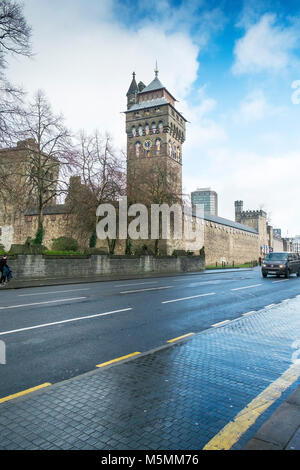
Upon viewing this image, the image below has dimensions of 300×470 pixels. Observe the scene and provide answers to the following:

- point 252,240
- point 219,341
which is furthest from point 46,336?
point 252,240

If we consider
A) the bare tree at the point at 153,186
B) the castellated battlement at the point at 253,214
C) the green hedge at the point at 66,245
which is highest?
the castellated battlement at the point at 253,214

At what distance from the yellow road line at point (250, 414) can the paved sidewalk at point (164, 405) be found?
0.02 metres

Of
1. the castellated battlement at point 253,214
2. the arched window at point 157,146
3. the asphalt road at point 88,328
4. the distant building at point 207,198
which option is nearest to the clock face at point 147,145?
the arched window at point 157,146

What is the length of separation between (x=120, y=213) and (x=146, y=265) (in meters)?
5.69

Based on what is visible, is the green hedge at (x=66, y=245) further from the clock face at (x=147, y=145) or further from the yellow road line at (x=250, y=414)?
the clock face at (x=147, y=145)

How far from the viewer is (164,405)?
3.23m

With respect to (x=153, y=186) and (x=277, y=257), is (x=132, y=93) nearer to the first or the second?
(x=153, y=186)

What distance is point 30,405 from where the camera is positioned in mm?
3225

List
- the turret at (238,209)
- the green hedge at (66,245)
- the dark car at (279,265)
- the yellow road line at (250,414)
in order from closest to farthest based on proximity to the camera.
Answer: the yellow road line at (250,414) → the dark car at (279,265) → the green hedge at (66,245) → the turret at (238,209)

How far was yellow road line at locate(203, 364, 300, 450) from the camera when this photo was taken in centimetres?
259

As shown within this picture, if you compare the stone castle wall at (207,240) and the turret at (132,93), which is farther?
the turret at (132,93)

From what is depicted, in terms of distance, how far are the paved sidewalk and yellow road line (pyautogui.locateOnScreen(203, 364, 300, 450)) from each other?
0.05 ft

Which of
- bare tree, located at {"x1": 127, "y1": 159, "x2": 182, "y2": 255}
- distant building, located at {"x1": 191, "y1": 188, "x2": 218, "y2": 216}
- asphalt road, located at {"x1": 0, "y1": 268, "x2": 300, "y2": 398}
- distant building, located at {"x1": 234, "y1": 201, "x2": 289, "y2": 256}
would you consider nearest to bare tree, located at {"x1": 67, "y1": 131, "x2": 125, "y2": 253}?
bare tree, located at {"x1": 127, "y1": 159, "x2": 182, "y2": 255}

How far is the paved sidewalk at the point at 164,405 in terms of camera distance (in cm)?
260
